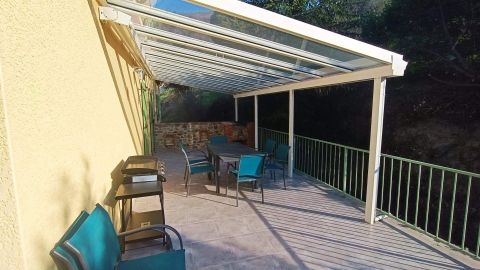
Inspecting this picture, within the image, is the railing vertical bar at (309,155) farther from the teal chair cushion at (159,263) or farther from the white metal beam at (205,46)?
the teal chair cushion at (159,263)

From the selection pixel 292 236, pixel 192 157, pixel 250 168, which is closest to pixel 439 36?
pixel 250 168

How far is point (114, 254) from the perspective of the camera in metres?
1.98

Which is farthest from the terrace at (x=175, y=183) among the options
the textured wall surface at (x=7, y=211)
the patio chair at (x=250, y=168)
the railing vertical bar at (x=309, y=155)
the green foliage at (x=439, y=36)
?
the green foliage at (x=439, y=36)

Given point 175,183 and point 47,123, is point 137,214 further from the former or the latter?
point 47,123

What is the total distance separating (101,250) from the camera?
178 centimetres

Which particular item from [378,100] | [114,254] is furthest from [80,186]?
[378,100]

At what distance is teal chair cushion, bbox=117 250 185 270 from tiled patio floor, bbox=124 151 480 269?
0.78 metres

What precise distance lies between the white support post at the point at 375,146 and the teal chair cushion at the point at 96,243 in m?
3.05

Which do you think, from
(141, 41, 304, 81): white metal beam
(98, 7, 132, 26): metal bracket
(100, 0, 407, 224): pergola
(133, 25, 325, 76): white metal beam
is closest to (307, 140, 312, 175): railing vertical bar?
(141, 41, 304, 81): white metal beam

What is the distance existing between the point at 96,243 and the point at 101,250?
0.07 meters

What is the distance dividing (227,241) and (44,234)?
2.07 m

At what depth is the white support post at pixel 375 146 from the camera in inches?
135

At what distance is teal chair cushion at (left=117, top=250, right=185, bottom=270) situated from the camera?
1.92 metres

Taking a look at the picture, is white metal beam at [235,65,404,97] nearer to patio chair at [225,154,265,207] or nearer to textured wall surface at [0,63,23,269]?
patio chair at [225,154,265,207]
